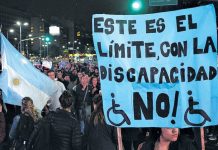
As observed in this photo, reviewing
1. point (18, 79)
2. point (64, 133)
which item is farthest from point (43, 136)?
point (18, 79)

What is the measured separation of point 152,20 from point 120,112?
1004 mm

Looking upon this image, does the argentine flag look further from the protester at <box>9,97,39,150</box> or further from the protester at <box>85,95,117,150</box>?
the protester at <box>85,95,117,150</box>

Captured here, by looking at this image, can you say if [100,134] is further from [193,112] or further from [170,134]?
[193,112]

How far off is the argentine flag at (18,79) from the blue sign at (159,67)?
12.3 feet

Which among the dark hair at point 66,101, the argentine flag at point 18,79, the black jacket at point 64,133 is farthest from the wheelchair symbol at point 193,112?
the argentine flag at point 18,79

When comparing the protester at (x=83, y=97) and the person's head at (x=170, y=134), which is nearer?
the person's head at (x=170, y=134)

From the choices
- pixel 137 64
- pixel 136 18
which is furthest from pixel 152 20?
pixel 137 64

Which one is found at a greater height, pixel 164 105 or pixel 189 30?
pixel 189 30

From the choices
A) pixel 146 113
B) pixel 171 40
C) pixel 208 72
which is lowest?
pixel 146 113

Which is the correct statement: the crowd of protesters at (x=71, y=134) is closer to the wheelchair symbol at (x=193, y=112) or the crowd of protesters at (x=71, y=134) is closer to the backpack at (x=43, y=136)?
the backpack at (x=43, y=136)

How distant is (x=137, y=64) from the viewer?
4.67m

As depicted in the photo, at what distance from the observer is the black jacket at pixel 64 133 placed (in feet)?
18.8

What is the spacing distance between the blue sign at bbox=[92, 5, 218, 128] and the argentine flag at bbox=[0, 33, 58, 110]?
147 inches

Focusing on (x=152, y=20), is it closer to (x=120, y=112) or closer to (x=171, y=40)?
(x=171, y=40)
